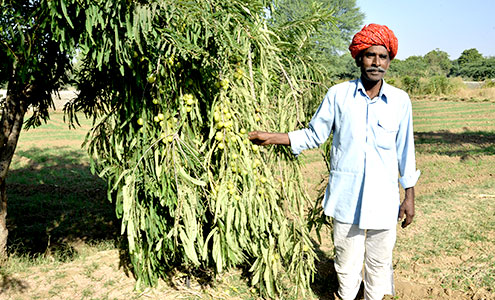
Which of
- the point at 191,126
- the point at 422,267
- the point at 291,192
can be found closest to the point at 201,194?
the point at 191,126

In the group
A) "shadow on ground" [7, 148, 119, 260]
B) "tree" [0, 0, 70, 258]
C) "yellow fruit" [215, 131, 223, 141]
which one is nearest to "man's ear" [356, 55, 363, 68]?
"yellow fruit" [215, 131, 223, 141]

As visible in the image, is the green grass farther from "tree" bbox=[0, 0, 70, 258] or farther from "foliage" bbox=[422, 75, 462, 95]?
"foliage" bbox=[422, 75, 462, 95]

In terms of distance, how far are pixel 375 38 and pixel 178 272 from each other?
2.52 metres

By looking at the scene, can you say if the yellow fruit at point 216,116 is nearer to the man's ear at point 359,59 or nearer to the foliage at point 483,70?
the man's ear at point 359,59

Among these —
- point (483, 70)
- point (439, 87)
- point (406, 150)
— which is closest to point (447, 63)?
point (483, 70)

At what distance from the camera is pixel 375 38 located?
237cm

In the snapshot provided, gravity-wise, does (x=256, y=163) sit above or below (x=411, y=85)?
below

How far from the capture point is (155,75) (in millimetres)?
2645

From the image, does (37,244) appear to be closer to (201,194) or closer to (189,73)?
(201,194)

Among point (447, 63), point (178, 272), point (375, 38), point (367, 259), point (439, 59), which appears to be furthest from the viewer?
point (439, 59)

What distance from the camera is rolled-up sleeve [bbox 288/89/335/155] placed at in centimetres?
262

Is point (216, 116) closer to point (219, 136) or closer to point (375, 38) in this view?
point (219, 136)

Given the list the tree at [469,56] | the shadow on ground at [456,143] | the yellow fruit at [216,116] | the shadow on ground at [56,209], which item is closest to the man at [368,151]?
the yellow fruit at [216,116]

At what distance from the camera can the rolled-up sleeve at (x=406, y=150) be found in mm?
2533
